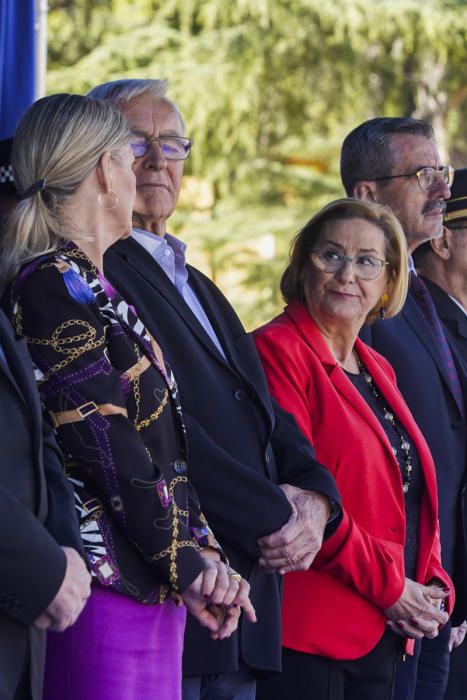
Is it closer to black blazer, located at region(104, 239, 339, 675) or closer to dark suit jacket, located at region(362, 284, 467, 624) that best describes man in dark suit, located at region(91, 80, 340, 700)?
black blazer, located at region(104, 239, 339, 675)

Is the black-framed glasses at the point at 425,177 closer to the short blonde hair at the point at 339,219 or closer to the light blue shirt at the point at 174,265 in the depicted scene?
Result: the short blonde hair at the point at 339,219

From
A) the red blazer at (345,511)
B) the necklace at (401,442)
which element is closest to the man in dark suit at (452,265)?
the necklace at (401,442)

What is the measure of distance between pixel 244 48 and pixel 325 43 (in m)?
1.01

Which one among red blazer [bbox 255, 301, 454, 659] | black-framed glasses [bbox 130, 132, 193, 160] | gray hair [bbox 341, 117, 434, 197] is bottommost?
red blazer [bbox 255, 301, 454, 659]

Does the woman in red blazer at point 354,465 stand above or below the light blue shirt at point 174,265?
below

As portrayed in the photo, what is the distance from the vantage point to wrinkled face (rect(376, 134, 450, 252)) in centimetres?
476

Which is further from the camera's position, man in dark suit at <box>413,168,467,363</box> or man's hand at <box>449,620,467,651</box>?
man in dark suit at <box>413,168,467,363</box>

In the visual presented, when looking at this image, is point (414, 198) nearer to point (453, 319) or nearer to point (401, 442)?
point (453, 319)

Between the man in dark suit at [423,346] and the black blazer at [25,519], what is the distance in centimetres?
151

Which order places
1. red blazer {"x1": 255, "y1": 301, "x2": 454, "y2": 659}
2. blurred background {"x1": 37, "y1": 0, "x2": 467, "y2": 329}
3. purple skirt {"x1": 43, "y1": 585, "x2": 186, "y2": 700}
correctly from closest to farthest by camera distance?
1. purple skirt {"x1": 43, "y1": 585, "x2": 186, "y2": 700}
2. red blazer {"x1": 255, "y1": 301, "x2": 454, "y2": 659}
3. blurred background {"x1": 37, "y1": 0, "x2": 467, "y2": 329}

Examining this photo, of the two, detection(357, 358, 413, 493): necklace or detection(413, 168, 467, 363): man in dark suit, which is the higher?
detection(413, 168, 467, 363): man in dark suit

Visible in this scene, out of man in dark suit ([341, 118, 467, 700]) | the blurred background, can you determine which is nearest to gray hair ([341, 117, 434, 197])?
man in dark suit ([341, 118, 467, 700])

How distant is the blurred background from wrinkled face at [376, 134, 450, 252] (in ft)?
28.2

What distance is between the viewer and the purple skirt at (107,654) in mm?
2611
